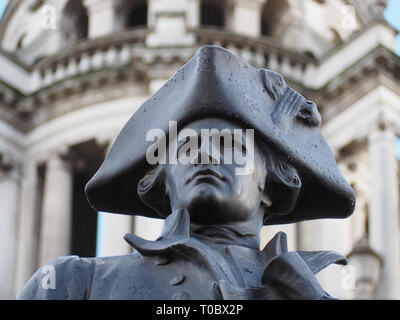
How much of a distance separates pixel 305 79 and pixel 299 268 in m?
32.4

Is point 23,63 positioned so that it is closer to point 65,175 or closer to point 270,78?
point 65,175

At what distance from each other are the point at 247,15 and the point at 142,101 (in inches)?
314

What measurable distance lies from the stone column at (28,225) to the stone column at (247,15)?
779cm

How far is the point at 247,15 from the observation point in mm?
43469

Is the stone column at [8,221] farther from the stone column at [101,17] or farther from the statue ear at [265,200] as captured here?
the statue ear at [265,200]

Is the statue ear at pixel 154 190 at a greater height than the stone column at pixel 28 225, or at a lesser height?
lesser

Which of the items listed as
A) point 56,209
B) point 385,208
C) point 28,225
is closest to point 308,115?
point 385,208

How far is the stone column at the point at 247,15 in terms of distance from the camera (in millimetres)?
43156

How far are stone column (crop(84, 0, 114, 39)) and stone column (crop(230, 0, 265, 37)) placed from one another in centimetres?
344

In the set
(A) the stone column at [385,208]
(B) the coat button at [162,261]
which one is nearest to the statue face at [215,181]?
(B) the coat button at [162,261]

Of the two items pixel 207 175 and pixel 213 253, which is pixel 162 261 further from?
pixel 207 175

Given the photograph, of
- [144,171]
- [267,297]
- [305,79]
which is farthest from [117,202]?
[305,79]

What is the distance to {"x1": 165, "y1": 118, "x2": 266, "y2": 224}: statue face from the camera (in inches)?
190

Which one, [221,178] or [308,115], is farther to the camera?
[308,115]
